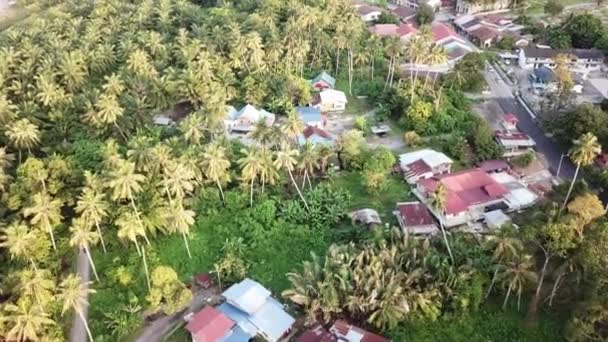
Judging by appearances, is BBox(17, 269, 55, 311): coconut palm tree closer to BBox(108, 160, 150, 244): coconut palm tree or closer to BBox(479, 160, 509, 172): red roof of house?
BBox(108, 160, 150, 244): coconut palm tree

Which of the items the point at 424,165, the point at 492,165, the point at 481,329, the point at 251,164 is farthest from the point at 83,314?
the point at 492,165

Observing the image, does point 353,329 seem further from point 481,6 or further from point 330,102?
point 481,6

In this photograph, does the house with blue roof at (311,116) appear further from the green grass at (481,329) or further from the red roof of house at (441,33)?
the green grass at (481,329)

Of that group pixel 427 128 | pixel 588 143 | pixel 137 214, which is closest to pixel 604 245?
pixel 588 143

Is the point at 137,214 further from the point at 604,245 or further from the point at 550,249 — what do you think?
the point at 604,245

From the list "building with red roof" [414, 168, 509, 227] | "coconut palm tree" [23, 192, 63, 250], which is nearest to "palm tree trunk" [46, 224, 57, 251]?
"coconut palm tree" [23, 192, 63, 250]
